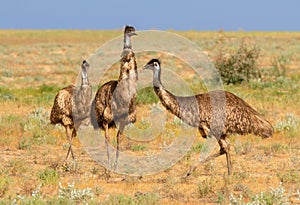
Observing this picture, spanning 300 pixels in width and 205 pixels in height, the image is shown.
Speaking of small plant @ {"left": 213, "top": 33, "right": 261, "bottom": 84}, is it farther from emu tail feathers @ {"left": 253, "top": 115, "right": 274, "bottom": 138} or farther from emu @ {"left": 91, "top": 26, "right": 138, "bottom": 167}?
emu @ {"left": 91, "top": 26, "right": 138, "bottom": 167}

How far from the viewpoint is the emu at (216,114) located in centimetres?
973

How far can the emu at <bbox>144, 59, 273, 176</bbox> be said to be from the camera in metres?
9.73

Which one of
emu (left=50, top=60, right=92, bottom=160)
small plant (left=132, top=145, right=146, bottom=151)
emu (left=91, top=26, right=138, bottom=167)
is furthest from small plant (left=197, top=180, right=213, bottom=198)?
small plant (left=132, top=145, right=146, bottom=151)

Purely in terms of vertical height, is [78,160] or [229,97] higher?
[229,97]

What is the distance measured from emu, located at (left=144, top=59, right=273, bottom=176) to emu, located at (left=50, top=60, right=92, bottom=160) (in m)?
1.68

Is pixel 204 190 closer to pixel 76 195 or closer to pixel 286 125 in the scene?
pixel 76 195

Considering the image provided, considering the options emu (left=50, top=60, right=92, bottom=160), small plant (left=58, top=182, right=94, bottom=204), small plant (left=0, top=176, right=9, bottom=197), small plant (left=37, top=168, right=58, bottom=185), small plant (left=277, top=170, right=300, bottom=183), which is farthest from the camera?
emu (left=50, top=60, right=92, bottom=160)

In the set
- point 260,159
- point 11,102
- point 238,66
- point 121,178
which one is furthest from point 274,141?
point 238,66

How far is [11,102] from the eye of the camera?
1933cm

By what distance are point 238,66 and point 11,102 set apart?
34.5ft

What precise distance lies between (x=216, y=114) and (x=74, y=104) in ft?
8.58

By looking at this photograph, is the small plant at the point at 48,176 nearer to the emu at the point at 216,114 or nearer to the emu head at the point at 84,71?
the emu head at the point at 84,71

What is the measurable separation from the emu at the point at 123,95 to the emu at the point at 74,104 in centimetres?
48

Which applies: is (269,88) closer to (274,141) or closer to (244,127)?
A: (274,141)
